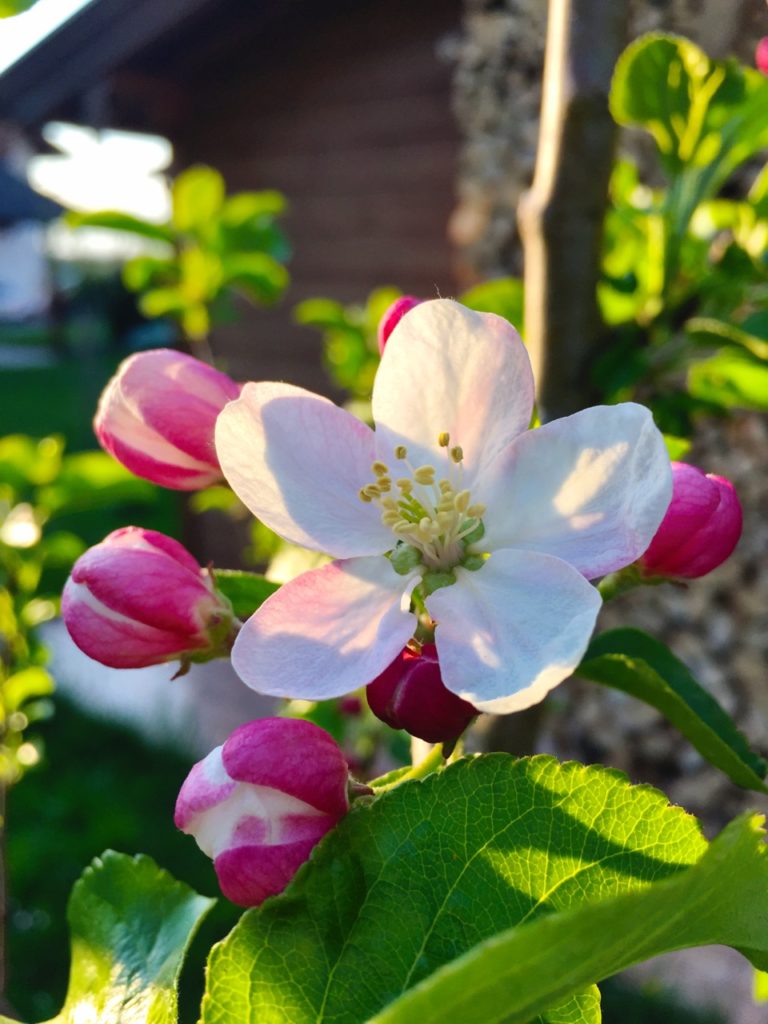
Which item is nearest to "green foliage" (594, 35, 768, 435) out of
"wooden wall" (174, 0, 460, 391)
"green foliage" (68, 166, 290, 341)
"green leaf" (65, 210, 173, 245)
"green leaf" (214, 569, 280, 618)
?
"green leaf" (214, 569, 280, 618)

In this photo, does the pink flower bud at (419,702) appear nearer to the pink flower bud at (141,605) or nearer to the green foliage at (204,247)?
the pink flower bud at (141,605)

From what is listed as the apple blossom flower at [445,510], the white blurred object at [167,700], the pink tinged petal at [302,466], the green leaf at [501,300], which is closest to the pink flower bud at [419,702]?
the apple blossom flower at [445,510]

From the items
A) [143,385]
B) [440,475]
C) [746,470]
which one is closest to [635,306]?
[440,475]

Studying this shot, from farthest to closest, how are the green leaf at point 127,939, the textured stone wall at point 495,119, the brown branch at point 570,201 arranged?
the textured stone wall at point 495,119 → the brown branch at point 570,201 → the green leaf at point 127,939

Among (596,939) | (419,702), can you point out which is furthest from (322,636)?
(596,939)

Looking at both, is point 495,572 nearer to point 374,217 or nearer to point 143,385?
point 143,385

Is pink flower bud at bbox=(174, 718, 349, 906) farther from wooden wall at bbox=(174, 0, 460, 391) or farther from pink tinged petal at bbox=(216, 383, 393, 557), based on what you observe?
wooden wall at bbox=(174, 0, 460, 391)
